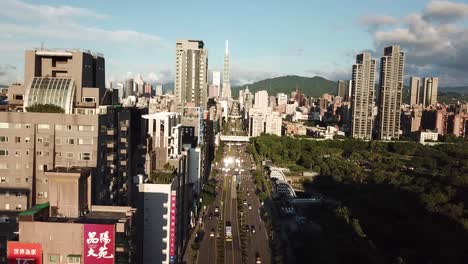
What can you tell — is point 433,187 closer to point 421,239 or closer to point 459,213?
point 459,213

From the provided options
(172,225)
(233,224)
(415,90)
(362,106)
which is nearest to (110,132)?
(172,225)

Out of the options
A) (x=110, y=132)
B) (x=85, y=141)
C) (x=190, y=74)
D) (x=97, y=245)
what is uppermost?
(x=190, y=74)

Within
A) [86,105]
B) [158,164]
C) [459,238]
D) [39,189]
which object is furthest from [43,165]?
[459,238]

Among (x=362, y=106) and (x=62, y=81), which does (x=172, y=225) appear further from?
(x=362, y=106)

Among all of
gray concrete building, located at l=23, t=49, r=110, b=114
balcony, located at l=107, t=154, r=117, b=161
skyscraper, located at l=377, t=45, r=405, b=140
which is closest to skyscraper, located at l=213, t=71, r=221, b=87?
skyscraper, located at l=377, t=45, r=405, b=140

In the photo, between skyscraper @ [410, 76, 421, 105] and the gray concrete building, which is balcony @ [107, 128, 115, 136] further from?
skyscraper @ [410, 76, 421, 105]

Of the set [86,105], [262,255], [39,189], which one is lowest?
[262,255]
